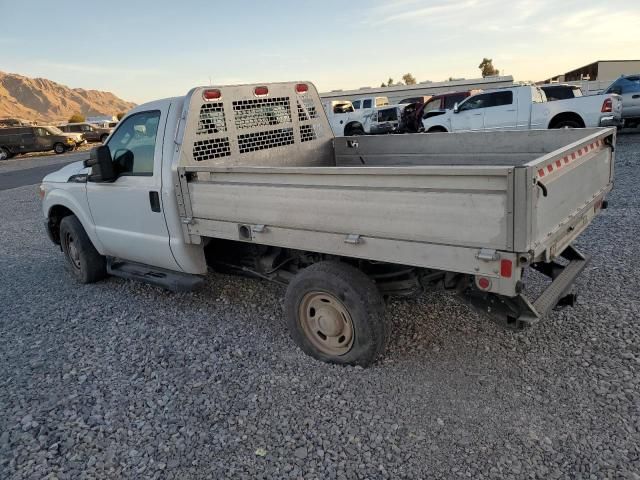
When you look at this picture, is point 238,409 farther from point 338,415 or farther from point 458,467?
point 458,467

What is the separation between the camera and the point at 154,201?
439 centimetres

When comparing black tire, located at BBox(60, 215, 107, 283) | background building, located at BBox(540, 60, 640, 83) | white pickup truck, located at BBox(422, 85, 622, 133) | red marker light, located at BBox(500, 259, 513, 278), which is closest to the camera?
red marker light, located at BBox(500, 259, 513, 278)

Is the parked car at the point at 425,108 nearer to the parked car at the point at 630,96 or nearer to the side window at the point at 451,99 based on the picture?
the side window at the point at 451,99

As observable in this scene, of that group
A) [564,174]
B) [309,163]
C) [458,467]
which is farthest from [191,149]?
[458,467]

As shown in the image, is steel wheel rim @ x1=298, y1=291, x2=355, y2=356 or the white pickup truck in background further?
the white pickup truck in background

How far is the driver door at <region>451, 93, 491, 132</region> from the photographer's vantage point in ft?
47.5

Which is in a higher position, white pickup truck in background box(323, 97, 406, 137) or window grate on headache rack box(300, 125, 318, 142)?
window grate on headache rack box(300, 125, 318, 142)

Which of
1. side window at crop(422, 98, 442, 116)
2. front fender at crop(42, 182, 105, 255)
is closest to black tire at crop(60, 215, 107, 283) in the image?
front fender at crop(42, 182, 105, 255)

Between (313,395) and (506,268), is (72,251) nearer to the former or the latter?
(313,395)

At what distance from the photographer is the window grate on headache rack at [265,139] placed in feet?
15.4

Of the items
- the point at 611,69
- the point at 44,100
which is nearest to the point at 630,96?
the point at 611,69

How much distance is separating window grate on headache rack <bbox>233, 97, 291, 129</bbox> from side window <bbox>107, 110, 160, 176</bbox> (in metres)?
0.72

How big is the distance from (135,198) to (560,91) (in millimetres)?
15047

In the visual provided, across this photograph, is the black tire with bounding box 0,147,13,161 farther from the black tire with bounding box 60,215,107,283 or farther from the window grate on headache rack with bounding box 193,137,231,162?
the window grate on headache rack with bounding box 193,137,231,162
